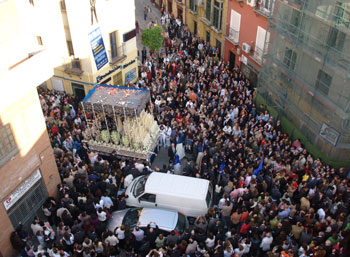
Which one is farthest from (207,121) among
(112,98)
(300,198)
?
(300,198)

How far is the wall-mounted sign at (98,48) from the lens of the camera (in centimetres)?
1881

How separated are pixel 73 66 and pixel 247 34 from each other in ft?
37.5

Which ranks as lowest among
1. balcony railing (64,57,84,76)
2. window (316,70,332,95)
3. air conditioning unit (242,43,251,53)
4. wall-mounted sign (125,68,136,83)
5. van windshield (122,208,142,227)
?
van windshield (122,208,142,227)

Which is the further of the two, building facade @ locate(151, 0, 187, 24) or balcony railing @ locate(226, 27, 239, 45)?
building facade @ locate(151, 0, 187, 24)

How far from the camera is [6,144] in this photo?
10852mm

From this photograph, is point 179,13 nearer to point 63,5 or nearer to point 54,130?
point 63,5

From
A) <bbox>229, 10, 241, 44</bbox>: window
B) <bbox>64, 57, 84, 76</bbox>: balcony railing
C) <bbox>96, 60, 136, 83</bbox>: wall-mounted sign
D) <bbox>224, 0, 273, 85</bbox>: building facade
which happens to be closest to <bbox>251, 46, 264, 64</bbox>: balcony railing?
<bbox>224, 0, 273, 85</bbox>: building facade

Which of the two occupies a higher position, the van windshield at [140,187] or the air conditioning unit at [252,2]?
the air conditioning unit at [252,2]

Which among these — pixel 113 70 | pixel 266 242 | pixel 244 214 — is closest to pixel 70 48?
pixel 113 70

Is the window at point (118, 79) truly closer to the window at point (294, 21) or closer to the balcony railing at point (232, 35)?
the balcony railing at point (232, 35)

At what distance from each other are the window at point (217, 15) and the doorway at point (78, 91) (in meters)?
11.7

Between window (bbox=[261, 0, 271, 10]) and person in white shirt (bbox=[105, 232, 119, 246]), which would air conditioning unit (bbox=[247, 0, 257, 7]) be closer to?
window (bbox=[261, 0, 271, 10])

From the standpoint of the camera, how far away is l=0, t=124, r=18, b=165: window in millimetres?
10680

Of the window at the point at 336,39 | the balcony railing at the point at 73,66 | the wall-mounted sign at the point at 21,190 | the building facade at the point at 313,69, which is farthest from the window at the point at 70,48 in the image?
the window at the point at 336,39
